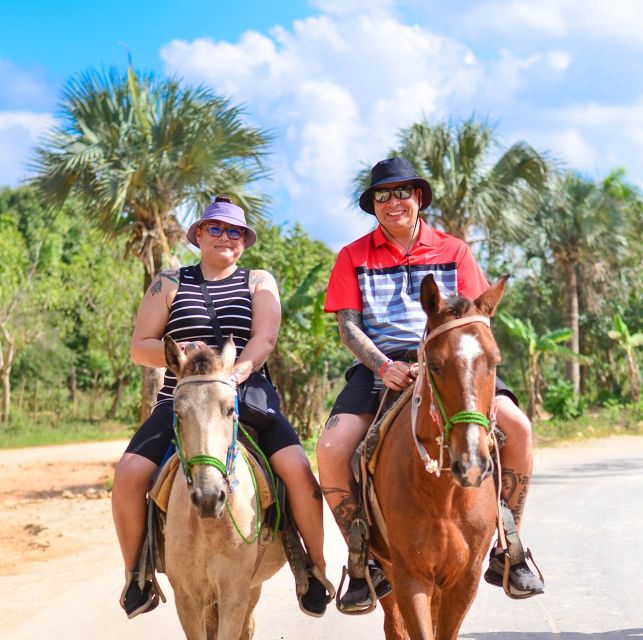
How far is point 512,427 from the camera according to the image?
5219 mm

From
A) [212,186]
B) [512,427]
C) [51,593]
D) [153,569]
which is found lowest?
[51,593]

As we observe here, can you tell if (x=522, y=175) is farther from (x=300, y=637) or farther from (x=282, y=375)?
(x=300, y=637)

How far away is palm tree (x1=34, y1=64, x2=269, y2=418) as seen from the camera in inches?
653

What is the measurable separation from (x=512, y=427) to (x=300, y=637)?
9.52 ft

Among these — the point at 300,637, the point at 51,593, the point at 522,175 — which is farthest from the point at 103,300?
the point at 300,637

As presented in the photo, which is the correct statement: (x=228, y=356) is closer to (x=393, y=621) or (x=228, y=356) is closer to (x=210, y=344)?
(x=210, y=344)

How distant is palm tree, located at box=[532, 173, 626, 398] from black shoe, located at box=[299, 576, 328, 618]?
29020mm

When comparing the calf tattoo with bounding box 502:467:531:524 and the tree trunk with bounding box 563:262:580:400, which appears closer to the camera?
the calf tattoo with bounding box 502:467:531:524

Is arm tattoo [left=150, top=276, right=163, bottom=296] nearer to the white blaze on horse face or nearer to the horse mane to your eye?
the horse mane

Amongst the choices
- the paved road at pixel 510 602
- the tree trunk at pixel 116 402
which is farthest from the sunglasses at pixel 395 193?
the tree trunk at pixel 116 402

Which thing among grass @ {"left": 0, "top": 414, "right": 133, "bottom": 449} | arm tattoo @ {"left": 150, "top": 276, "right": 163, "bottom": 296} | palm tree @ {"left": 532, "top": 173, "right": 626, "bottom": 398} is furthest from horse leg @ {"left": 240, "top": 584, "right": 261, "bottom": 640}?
palm tree @ {"left": 532, "top": 173, "right": 626, "bottom": 398}

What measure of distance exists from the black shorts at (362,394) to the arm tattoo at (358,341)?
18 centimetres

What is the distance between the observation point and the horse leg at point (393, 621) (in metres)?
5.46

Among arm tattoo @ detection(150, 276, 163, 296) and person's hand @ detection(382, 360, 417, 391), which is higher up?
arm tattoo @ detection(150, 276, 163, 296)
